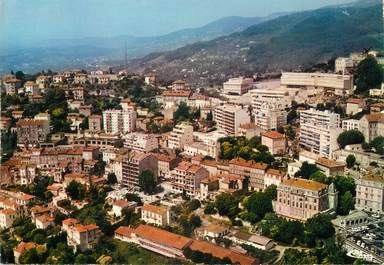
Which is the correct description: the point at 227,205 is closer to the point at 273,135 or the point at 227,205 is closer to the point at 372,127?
the point at 273,135

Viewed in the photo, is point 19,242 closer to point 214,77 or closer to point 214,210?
point 214,210

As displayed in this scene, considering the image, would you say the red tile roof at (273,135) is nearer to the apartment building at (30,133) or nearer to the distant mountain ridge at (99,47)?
the distant mountain ridge at (99,47)

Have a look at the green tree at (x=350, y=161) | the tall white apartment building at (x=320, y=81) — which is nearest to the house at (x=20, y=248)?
the green tree at (x=350, y=161)

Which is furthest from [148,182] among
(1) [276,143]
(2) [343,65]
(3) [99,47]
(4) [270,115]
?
(2) [343,65]

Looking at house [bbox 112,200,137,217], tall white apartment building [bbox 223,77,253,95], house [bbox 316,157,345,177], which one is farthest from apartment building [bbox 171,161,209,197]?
tall white apartment building [bbox 223,77,253,95]

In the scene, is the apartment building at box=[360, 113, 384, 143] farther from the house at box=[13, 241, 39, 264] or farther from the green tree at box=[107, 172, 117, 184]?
the house at box=[13, 241, 39, 264]

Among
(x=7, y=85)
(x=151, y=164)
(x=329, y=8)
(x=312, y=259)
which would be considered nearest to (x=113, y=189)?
(x=151, y=164)
